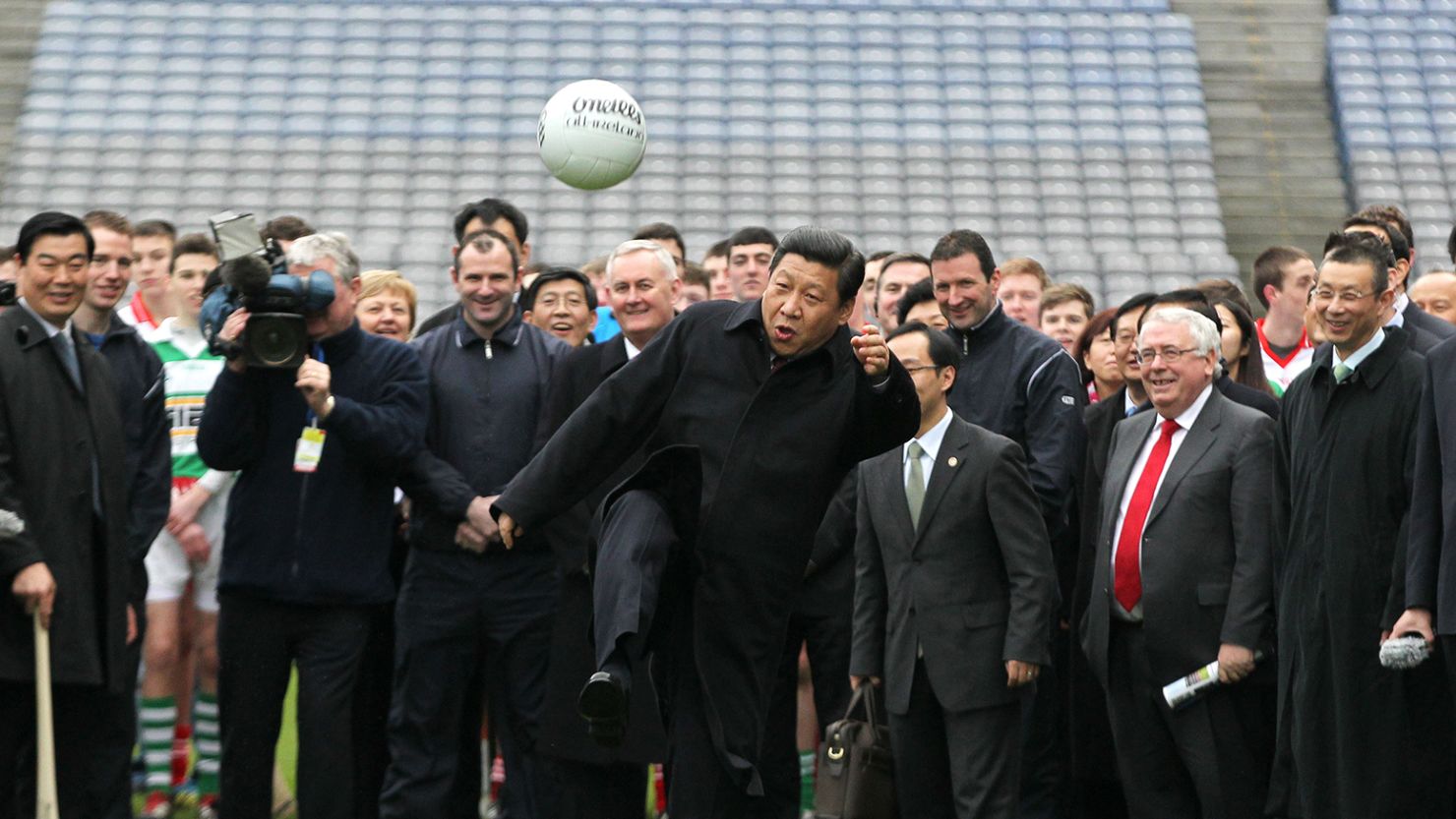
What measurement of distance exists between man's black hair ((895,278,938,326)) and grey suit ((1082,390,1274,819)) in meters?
1.42

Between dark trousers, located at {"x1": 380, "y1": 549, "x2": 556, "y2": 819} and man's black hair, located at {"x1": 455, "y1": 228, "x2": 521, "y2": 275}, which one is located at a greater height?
man's black hair, located at {"x1": 455, "y1": 228, "x2": 521, "y2": 275}

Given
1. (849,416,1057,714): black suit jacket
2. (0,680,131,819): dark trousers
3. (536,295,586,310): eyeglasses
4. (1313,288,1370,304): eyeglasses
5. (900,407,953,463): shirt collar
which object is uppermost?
(536,295,586,310): eyeglasses

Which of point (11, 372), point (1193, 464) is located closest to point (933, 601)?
point (1193, 464)

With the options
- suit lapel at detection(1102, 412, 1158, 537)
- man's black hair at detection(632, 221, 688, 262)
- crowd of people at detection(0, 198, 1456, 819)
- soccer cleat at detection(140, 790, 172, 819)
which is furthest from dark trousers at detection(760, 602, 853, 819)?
soccer cleat at detection(140, 790, 172, 819)

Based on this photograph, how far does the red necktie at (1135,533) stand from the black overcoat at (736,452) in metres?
1.54

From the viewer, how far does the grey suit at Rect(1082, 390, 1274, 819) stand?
18.4ft

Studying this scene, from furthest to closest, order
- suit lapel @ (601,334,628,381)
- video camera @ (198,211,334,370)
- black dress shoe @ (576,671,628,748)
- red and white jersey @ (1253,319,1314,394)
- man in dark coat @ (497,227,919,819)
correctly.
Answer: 1. red and white jersey @ (1253,319,1314,394)
2. suit lapel @ (601,334,628,381)
3. video camera @ (198,211,334,370)
4. man in dark coat @ (497,227,919,819)
5. black dress shoe @ (576,671,628,748)

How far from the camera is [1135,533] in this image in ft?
19.3

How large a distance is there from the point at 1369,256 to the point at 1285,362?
2.58 metres

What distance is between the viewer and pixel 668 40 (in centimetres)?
1795

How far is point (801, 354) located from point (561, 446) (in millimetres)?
659

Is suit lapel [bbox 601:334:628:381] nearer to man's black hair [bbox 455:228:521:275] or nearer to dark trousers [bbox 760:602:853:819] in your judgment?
man's black hair [bbox 455:228:521:275]

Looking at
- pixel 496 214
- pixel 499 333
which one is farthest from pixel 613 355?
pixel 496 214

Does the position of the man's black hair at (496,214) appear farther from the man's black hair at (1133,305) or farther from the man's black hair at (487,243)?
the man's black hair at (1133,305)
